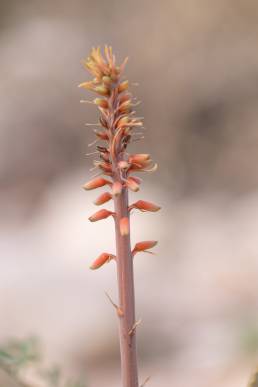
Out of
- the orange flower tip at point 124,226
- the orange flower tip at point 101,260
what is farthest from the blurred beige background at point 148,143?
the orange flower tip at point 124,226

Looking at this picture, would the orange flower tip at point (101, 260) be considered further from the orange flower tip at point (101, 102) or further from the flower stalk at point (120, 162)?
the orange flower tip at point (101, 102)

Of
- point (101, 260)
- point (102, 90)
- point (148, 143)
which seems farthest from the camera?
point (148, 143)

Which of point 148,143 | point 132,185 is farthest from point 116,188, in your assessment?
point 148,143

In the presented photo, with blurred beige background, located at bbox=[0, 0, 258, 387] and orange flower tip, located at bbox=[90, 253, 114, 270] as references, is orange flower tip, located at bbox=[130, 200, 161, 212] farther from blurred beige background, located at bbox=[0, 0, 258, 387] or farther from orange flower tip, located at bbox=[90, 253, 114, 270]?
blurred beige background, located at bbox=[0, 0, 258, 387]

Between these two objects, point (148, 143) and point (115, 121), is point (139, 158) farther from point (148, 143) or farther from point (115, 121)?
point (148, 143)

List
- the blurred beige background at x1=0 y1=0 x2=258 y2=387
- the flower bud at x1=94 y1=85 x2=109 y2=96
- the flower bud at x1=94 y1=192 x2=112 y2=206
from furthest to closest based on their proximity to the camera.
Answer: the blurred beige background at x1=0 y1=0 x2=258 y2=387 → the flower bud at x1=94 y1=192 x2=112 y2=206 → the flower bud at x1=94 y1=85 x2=109 y2=96

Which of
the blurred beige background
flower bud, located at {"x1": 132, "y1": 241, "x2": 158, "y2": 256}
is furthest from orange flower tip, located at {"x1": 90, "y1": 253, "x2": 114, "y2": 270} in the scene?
the blurred beige background
